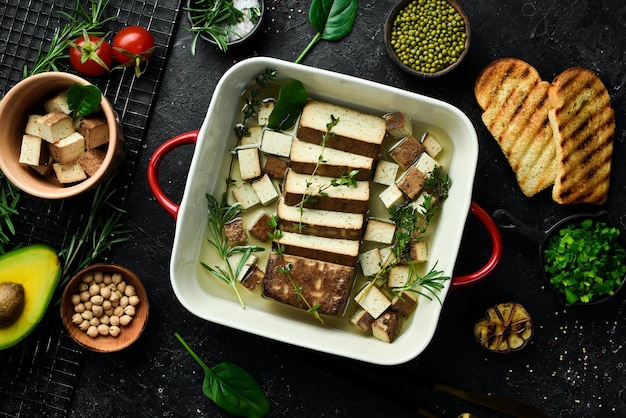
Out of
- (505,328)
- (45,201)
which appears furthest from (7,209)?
(505,328)

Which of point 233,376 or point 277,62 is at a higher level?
point 277,62

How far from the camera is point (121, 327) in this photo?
2.35m

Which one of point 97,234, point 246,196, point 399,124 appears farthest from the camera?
point 97,234

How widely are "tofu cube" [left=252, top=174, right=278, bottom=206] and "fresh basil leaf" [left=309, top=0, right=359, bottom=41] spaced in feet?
1.90

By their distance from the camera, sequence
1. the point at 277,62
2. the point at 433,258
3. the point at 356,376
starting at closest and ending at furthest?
the point at 277,62, the point at 433,258, the point at 356,376

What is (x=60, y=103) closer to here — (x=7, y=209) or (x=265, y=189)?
(x=7, y=209)

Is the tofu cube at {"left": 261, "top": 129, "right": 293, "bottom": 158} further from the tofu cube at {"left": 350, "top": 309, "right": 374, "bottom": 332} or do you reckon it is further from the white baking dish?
the tofu cube at {"left": 350, "top": 309, "right": 374, "bottom": 332}

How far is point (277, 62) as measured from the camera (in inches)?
83.0

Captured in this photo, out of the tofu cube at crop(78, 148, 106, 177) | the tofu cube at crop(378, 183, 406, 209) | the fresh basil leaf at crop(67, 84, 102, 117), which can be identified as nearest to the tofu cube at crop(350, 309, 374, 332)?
the tofu cube at crop(378, 183, 406, 209)

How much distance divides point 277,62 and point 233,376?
1.12 m

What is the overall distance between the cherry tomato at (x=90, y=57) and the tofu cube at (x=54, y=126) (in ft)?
0.69

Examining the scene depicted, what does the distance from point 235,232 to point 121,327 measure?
1.81ft

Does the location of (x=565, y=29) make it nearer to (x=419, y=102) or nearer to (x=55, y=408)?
(x=419, y=102)

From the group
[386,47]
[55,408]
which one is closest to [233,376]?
[55,408]
